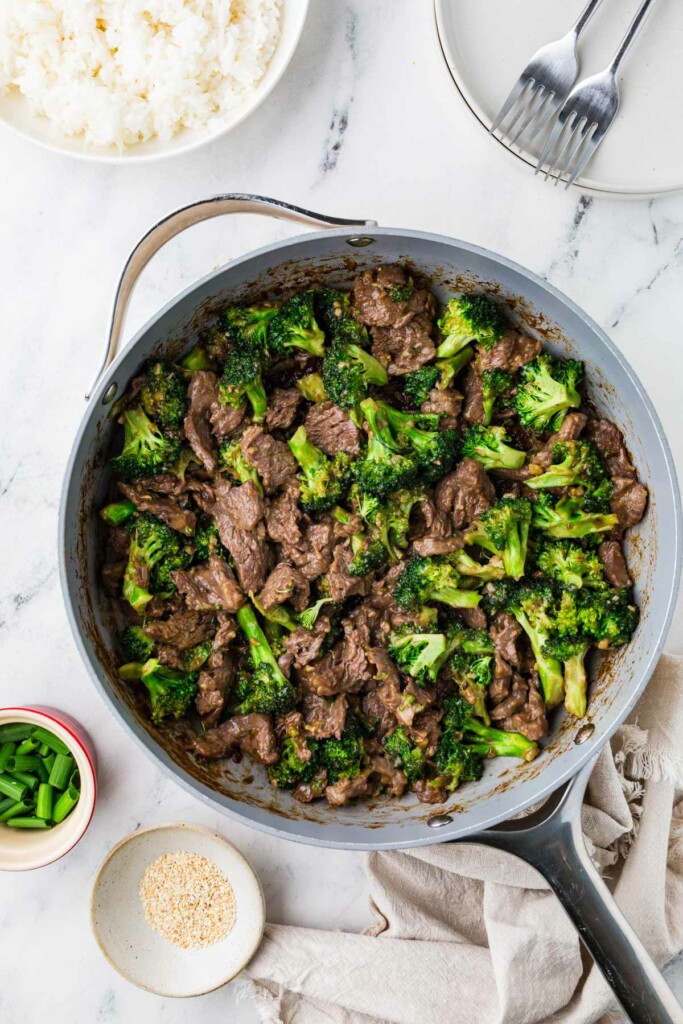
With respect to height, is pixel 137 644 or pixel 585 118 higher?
pixel 585 118

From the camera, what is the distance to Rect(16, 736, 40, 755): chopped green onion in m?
3.27

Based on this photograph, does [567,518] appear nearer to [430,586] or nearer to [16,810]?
[430,586]

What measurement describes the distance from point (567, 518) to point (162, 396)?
140 centimetres

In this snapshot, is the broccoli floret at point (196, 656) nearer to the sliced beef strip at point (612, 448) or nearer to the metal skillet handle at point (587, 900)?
the metal skillet handle at point (587, 900)

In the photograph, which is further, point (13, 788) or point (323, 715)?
point (13, 788)

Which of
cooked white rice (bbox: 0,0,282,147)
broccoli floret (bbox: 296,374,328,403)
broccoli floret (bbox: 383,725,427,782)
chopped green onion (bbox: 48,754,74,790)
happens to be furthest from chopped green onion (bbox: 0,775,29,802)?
cooked white rice (bbox: 0,0,282,147)

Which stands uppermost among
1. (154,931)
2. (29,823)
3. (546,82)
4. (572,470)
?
(546,82)

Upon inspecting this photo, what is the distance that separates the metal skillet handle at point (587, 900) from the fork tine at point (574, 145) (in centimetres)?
210

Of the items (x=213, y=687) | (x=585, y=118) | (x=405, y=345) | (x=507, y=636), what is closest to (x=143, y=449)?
(x=213, y=687)

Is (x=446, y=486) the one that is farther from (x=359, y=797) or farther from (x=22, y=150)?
(x=22, y=150)

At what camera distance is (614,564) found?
9.37ft

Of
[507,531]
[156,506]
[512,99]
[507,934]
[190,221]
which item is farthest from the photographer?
[507,934]

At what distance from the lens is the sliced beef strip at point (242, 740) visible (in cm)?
285

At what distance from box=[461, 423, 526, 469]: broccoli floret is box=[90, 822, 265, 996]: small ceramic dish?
1740 millimetres
